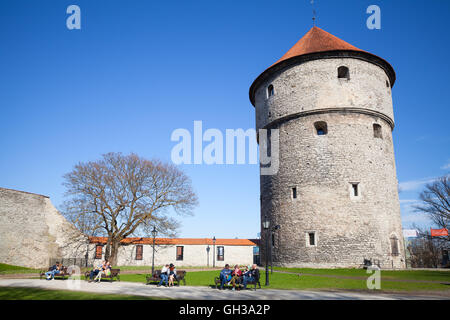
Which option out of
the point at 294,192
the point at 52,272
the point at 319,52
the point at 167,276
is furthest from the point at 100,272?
the point at 319,52

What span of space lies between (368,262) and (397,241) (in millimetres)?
2986

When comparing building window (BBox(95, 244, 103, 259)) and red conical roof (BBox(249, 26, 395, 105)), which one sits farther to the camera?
building window (BBox(95, 244, 103, 259))

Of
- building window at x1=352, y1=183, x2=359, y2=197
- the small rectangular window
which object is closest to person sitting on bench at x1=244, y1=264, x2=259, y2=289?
the small rectangular window

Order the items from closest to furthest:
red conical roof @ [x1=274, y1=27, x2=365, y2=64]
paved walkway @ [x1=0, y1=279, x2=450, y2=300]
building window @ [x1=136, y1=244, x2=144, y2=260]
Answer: paved walkway @ [x1=0, y1=279, x2=450, y2=300], red conical roof @ [x1=274, y1=27, x2=365, y2=64], building window @ [x1=136, y1=244, x2=144, y2=260]

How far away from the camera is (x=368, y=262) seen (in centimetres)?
1770

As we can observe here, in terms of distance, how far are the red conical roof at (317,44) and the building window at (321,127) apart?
4742mm

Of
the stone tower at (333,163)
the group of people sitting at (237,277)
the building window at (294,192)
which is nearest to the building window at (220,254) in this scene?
the stone tower at (333,163)

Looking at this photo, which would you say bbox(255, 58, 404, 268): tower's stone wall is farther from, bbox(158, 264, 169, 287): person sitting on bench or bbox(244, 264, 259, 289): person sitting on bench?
bbox(158, 264, 169, 287): person sitting on bench

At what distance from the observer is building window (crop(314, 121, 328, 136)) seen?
2020 cm

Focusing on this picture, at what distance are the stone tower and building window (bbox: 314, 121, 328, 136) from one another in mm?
64

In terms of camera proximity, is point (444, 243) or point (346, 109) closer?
point (346, 109)

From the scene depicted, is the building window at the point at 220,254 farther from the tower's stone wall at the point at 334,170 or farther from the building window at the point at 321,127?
the building window at the point at 321,127

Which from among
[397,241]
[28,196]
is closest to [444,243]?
[397,241]
